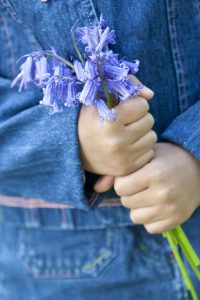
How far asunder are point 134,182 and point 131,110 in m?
0.13

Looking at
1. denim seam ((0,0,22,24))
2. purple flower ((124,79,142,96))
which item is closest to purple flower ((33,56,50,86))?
purple flower ((124,79,142,96))

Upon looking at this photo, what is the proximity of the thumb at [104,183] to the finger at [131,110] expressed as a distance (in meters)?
0.13

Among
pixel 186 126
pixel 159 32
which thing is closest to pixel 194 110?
pixel 186 126

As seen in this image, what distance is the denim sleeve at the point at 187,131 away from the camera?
2.78 feet

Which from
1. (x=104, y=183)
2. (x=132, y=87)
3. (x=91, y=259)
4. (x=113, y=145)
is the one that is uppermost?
(x=132, y=87)

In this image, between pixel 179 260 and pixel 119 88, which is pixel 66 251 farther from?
pixel 119 88

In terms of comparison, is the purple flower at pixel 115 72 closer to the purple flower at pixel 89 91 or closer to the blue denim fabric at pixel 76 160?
the purple flower at pixel 89 91

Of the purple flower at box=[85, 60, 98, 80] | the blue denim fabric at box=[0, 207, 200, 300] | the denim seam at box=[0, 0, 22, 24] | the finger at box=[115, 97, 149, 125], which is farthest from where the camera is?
the blue denim fabric at box=[0, 207, 200, 300]

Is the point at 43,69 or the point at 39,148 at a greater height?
the point at 43,69

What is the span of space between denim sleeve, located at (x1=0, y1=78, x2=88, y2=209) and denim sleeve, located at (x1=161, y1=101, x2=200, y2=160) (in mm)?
168

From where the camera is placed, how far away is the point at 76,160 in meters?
0.84

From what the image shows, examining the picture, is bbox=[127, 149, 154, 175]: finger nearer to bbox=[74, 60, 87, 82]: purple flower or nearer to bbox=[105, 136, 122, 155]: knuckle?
bbox=[105, 136, 122, 155]: knuckle

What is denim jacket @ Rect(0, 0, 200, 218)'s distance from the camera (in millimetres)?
827

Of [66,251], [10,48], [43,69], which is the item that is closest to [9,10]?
[10,48]
